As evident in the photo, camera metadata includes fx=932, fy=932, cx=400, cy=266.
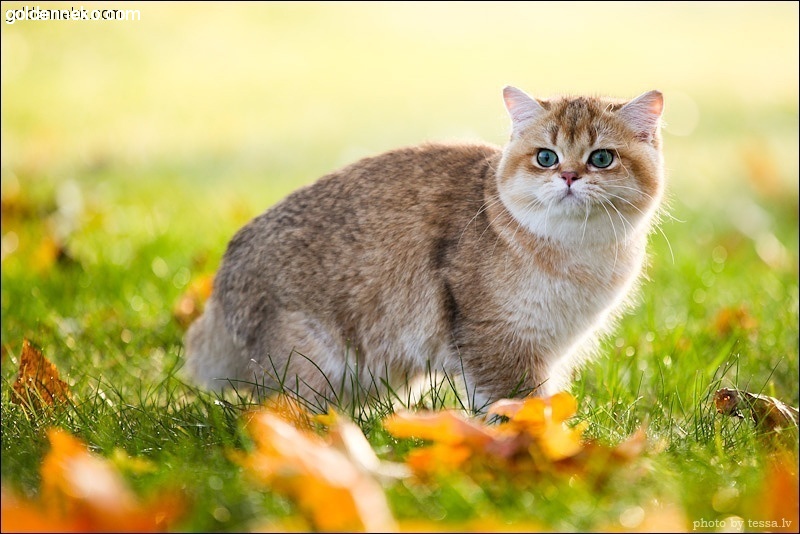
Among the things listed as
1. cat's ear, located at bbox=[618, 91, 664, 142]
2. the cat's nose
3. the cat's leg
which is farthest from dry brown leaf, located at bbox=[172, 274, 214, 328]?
cat's ear, located at bbox=[618, 91, 664, 142]

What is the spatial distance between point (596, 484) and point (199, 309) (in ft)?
8.74

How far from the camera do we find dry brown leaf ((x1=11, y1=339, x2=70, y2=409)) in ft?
9.98

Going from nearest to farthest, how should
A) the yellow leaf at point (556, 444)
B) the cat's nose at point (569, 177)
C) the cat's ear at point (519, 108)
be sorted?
the yellow leaf at point (556, 444)
the cat's nose at point (569, 177)
the cat's ear at point (519, 108)

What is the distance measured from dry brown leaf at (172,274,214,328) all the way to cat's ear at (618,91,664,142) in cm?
199

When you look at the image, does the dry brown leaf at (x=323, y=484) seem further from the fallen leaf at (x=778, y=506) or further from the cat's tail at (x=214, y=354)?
the cat's tail at (x=214, y=354)

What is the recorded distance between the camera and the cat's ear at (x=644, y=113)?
3.24m

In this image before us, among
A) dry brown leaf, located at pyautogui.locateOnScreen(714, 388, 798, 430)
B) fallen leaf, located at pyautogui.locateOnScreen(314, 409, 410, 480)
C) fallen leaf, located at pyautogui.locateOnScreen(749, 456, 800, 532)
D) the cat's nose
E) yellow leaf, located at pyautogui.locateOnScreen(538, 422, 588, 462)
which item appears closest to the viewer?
fallen leaf, located at pyautogui.locateOnScreen(749, 456, 800, 532)

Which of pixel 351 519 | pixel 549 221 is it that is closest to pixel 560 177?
pixel 549 221

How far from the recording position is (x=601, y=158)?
318 cm

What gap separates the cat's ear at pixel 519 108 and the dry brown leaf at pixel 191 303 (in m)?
1.62

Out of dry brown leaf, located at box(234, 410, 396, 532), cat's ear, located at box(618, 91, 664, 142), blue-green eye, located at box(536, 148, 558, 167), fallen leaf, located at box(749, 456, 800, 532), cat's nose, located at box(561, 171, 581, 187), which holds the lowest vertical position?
fallen leaf, located at box(749, 456, 800, 532)

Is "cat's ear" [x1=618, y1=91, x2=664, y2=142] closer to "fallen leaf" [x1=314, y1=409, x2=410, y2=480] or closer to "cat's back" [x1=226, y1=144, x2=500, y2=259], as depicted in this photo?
"cat's back" [x1=226, y1=144, x2=500, y2=259]

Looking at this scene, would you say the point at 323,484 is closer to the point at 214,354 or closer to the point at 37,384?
the point at 37,384

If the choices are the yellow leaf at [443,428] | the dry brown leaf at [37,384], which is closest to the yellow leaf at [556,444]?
the yellow leaf at [443,428]
